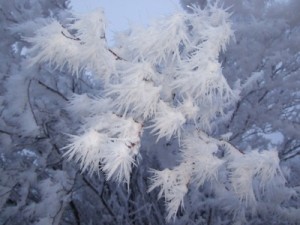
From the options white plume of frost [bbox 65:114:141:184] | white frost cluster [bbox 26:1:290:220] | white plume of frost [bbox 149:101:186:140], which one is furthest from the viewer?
white plume of frost [bbox 149:101:186:140]

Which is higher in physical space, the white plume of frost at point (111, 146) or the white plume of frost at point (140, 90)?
the white plume of frost at point (140, 90)

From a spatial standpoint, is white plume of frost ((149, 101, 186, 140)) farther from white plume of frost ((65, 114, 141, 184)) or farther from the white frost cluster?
white plume of frost ((65, 114, 141, 184))

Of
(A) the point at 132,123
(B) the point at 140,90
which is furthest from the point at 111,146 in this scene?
(B) the point at 140,90

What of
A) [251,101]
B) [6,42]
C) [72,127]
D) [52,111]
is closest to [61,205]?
[72,127]

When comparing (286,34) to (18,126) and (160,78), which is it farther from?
(18,126)

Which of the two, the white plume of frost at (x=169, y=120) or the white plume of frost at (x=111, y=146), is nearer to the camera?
the white plume of frost at (x=111, y=146)

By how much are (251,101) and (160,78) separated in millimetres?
3315

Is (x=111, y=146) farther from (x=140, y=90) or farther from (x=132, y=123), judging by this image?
(x=140, y=90)

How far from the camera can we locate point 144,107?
2.49m

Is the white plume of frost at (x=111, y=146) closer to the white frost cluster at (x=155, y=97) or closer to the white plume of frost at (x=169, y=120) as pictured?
the white frost cluster at (x=155, y=97)

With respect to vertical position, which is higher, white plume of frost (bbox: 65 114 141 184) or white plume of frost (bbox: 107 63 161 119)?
white plume of frost (bbox: 107 63 161 119)

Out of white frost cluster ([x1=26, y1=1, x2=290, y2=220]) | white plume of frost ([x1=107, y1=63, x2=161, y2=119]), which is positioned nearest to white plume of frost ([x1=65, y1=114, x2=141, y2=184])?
white frost cluster ([x1=26, y1=1, x2=290, y2=220])

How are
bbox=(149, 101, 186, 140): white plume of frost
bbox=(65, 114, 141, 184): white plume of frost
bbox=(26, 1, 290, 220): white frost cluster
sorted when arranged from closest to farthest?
bbox=(65, 114, 141, 184): white plume of frost, bbox=(26, 1, 290, 220): white frost cluster, bbox=(149, 101, 186, 140): white plume of frost

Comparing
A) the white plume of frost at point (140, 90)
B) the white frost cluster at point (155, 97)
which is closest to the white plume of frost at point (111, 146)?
the white frost cluster at point (155, 97)
